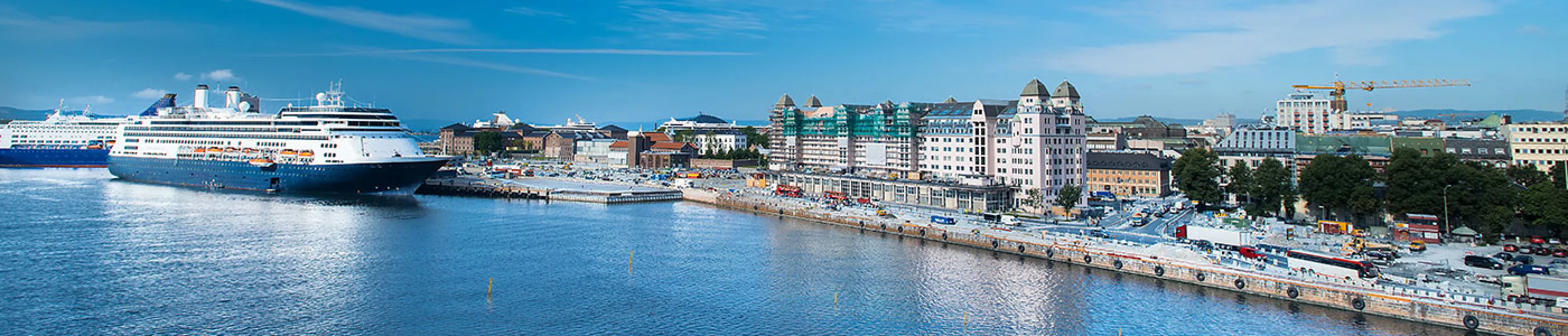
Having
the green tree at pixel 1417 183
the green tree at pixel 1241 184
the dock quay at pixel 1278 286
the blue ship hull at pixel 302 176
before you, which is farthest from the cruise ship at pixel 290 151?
the green tree at pixel 1417 183

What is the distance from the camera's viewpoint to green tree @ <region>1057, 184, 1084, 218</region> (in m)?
41.5

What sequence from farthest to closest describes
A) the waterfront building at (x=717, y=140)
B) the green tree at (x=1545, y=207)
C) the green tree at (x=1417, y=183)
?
the waterfront building at (x=717, y=140)
the green tree at (x=1417, y=183)
the green tree at (x=1545, y=207)

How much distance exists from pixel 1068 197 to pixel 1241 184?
9.06 m

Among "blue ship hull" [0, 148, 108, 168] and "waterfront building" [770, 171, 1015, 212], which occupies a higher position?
"blue ship hull" [0, 148, 108, 168]

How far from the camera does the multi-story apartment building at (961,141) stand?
4572cm

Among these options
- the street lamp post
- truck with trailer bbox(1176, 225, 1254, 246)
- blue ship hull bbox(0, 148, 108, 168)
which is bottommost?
truck with trailer bbox(1176, 225, 1254, 246)

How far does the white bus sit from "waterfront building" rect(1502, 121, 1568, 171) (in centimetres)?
2470

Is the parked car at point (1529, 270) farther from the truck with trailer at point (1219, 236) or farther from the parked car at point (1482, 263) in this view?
the truck with trailer at point (1219, 236)

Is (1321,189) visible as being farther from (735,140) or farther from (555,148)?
(555,148)

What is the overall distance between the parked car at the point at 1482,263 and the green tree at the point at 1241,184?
14.2 meters

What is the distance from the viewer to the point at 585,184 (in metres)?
67.2

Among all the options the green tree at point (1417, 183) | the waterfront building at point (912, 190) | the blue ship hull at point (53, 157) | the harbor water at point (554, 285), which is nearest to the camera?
the harbor water at point (554, 285)

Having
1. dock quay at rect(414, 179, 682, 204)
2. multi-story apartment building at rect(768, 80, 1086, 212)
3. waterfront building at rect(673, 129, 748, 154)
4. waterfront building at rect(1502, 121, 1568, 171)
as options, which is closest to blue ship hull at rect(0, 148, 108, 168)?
dock quay at rect(414, 179, 682, 204)

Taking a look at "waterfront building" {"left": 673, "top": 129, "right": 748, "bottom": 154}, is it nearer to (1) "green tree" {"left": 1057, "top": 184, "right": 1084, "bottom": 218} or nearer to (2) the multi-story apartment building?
(2) the multi-story apartment building
